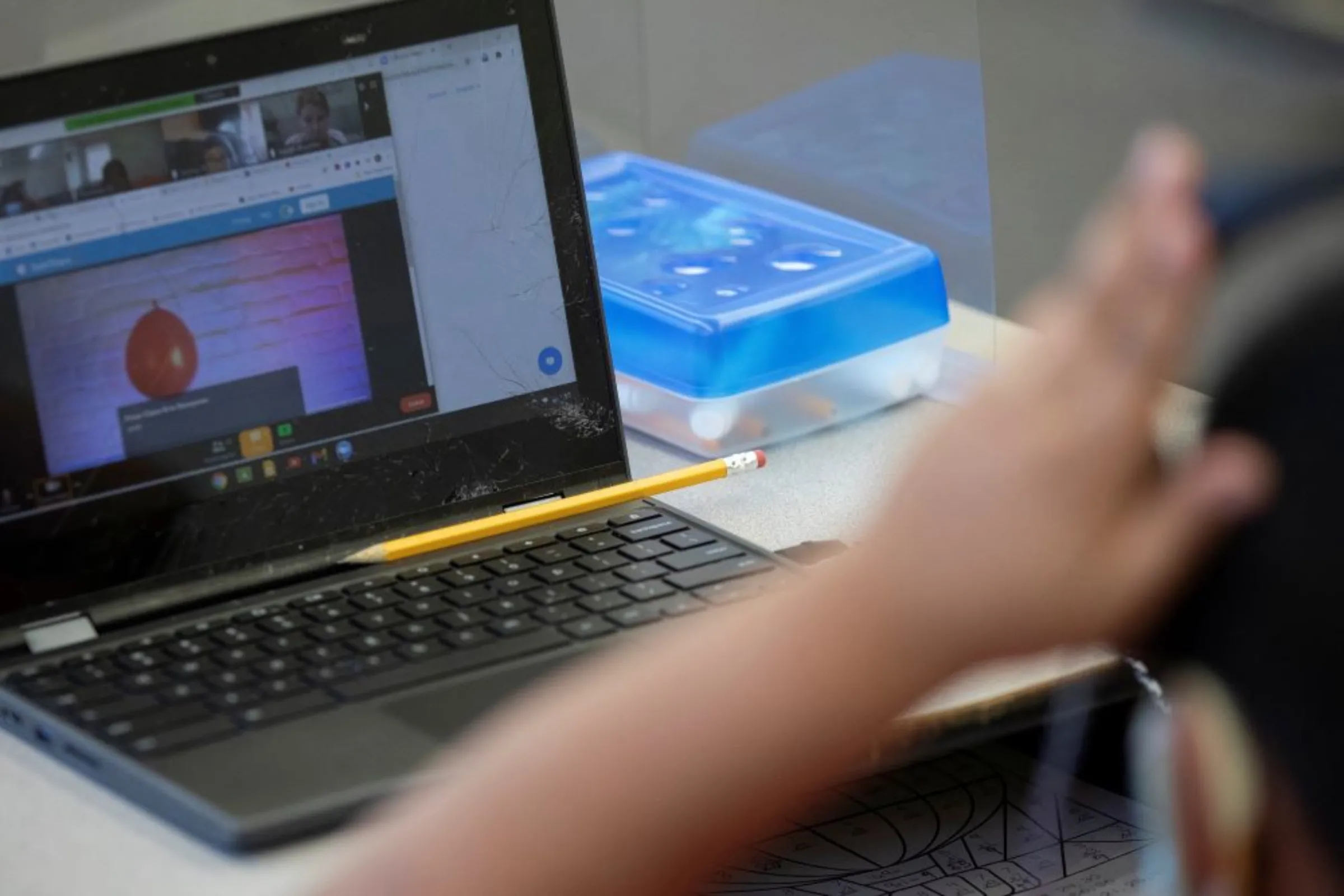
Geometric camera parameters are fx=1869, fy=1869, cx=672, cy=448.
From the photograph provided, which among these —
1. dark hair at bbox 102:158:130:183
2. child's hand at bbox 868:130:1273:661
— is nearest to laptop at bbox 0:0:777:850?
dark hair at bbox 102:158:130:183

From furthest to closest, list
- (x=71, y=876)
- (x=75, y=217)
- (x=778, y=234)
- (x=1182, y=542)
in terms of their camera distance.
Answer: (x=778, y=234)
(x=75, y=217)
(x=71, y=876)
(x=1182, y=542)

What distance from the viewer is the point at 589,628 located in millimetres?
772

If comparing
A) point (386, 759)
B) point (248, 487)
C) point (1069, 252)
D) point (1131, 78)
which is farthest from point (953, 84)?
point (1069, 252)

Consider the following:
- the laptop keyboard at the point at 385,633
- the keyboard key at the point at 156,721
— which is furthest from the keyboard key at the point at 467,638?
the keyboard key at the point at 156,721

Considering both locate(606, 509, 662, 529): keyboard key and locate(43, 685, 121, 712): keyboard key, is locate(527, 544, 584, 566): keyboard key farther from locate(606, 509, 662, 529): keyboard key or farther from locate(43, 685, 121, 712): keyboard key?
locate(43, 685, 121, 712): keyboard key

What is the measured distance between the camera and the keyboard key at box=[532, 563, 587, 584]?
2.69 ft

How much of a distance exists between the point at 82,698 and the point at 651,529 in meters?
0.27

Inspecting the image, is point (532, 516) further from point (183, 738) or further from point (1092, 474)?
point (1092, 474)

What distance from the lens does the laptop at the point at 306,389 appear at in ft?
2.51

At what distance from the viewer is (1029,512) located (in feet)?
1.19

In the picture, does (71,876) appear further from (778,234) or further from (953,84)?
(953,84)

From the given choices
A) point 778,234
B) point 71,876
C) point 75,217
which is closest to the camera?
point 71,876

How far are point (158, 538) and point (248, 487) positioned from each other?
1.8 inches

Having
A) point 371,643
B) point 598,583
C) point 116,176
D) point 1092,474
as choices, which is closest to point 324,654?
point 371,643
